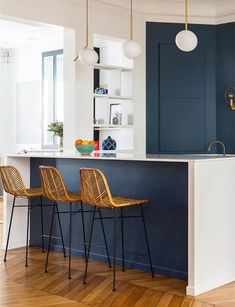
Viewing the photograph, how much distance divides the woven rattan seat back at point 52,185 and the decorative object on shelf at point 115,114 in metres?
2.90

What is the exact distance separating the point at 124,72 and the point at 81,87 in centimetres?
107

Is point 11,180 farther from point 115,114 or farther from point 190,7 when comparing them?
point 190,7

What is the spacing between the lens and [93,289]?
4113 mm

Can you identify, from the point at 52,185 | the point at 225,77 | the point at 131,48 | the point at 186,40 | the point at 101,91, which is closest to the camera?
the point at 52,185

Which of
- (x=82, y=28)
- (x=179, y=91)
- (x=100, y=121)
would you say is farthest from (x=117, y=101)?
(x=82, y=28)

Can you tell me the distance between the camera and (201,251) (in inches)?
159

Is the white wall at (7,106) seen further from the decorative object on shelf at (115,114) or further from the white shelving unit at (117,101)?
the decorative object on shelf at (115,114)

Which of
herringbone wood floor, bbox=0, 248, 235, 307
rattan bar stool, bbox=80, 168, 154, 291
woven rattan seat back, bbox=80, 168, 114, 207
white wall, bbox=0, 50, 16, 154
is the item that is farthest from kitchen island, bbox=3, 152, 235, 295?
white wall, bbox=0, 50, 16, 154

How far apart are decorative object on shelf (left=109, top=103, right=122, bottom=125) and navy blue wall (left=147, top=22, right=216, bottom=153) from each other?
0.43 meters

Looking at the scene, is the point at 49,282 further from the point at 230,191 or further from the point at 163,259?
the point at 230,191

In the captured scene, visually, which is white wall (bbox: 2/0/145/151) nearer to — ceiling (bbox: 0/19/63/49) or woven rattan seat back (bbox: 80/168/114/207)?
ceiling (bbox: 0/19/63/49)

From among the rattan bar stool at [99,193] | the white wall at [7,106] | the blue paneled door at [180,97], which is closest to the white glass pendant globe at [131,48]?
the rattan bar stool at [99,193]

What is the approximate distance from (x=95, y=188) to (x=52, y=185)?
643mm

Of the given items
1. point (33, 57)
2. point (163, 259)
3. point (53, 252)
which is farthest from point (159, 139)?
point (33, 57)
